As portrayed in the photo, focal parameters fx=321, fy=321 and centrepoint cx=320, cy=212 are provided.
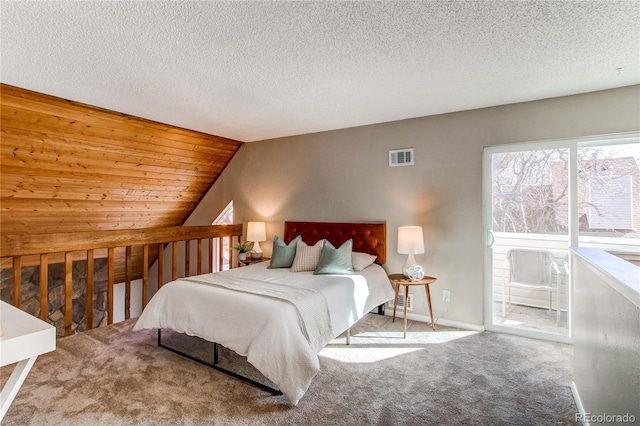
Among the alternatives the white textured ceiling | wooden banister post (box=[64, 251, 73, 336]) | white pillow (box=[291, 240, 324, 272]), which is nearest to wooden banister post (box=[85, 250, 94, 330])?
wooden banister post (box=[64, 251, 73, 336])

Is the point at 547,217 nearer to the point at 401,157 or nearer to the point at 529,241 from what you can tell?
the point at 529,241

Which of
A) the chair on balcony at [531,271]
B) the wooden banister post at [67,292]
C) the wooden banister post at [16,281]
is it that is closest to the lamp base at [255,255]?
the wooden banister post at [67,292]

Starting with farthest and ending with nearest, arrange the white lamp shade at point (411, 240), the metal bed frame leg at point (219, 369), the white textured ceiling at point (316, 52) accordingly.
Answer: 1. the white lamp shade at point (411, 240)
2. the metal bed frame leg at point (219, 369)
3. the white textured ceiling at point (316, 52)

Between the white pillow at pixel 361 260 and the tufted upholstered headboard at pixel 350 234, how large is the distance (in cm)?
15

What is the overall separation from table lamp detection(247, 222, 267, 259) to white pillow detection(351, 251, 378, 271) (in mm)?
1657

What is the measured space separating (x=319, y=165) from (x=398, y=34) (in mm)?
2685

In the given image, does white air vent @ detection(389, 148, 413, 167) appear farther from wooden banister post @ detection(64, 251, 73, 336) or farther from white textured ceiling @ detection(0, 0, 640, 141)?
wooden banister post @ detection(64, 251, 73, 336)

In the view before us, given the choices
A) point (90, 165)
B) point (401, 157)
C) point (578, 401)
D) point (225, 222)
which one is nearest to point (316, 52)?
point (401, 157)

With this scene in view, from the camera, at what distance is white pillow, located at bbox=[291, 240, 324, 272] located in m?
3.72

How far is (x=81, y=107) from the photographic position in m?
3.32

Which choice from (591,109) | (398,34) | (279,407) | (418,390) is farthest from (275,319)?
(591,109)

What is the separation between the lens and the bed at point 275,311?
7.26 feet

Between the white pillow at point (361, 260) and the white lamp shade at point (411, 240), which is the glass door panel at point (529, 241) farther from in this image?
the white pillow at point (361, 260)

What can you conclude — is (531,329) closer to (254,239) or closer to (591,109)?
(591,109)
